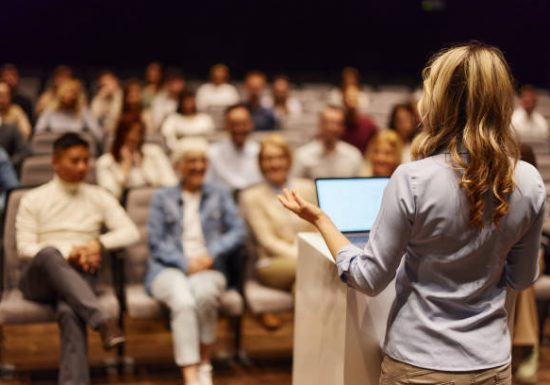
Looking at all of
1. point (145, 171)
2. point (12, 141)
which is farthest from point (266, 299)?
point (12, 141)

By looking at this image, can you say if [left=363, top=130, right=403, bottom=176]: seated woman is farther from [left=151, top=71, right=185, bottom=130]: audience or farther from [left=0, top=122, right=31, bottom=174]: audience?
[left=151, top=71, right=185, bottom=130]: audience

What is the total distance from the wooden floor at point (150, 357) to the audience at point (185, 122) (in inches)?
101

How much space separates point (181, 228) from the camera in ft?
12.5

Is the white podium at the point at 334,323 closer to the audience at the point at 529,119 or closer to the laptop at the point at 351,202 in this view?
the laptop at the point at 351,202

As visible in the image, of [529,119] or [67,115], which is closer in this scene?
[67,115]

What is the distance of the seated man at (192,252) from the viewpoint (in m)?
3.52

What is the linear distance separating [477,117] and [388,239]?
31cm

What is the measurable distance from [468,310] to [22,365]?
8.62ft

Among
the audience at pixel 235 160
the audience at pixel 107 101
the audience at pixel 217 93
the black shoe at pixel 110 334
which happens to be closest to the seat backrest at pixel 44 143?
the audience at pixel 235 160

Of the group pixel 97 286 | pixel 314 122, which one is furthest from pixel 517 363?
pixel 314 122

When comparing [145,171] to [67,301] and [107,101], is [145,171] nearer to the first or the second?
[67,301]

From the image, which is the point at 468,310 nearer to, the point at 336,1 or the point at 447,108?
the point at 447,108

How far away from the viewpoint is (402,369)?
1.78 m

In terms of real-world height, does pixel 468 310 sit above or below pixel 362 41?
below
